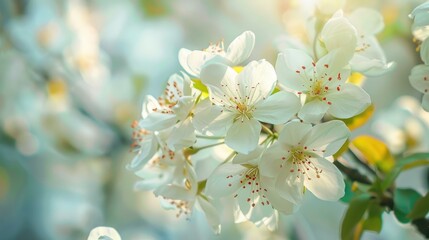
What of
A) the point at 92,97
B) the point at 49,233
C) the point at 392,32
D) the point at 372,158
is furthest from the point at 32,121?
the point at 372,158

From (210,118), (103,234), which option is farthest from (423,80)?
(103,234)

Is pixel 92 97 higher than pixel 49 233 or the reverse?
higher

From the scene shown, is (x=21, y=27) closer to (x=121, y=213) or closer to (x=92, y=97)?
(x=92, y=97)

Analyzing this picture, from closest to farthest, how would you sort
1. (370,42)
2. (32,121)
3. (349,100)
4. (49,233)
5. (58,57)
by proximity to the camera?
(349,100)
(370,42)
(58,57)
(32,121)
(49,233)

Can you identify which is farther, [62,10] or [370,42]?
[62,10]

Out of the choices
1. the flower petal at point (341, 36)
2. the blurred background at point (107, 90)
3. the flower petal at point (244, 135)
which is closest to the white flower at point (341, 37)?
the flower petal at point (341, 36)

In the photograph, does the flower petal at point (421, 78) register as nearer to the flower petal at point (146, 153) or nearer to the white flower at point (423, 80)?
the white flower at point (423, 80)

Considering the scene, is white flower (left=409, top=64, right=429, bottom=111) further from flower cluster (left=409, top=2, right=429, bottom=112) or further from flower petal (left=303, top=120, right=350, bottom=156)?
flower petal (left=303, top=120, right=350, bottom=156)

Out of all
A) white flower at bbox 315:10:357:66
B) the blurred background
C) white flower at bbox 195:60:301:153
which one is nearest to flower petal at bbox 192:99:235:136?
white flower at bbox 195:60:301:153
